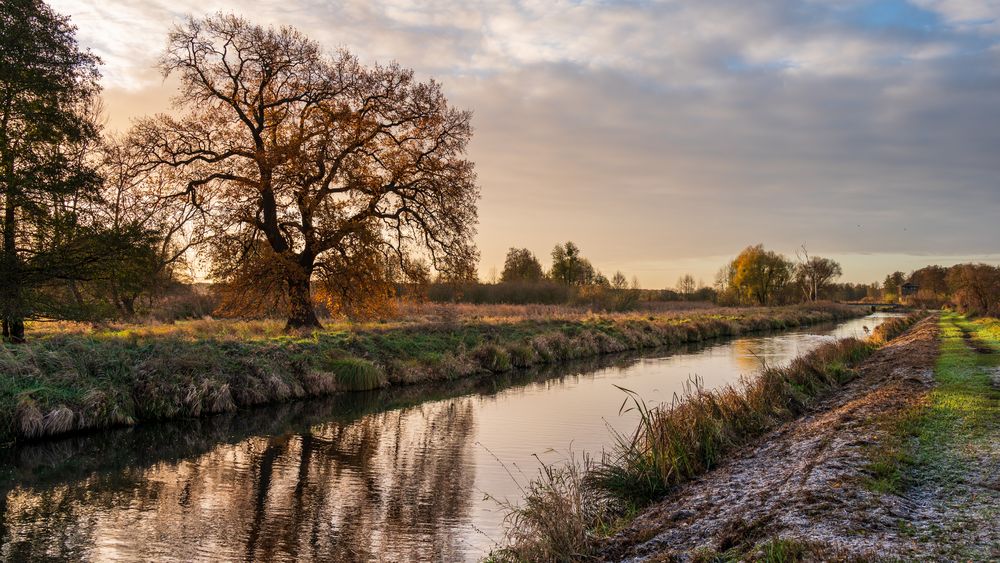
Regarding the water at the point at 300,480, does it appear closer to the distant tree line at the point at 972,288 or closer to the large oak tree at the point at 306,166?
the large oak tree at the point at 306,166

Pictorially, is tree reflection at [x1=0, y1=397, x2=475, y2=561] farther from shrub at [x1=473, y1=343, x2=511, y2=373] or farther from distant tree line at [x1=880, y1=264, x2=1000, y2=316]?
distant tree line at [x1=880, y1=264, x2=1000, y2=316]

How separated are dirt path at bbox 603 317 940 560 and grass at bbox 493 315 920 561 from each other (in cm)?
33

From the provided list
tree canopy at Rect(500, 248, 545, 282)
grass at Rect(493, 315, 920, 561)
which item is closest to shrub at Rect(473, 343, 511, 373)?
grass at Rect(493, 315, 920, 561)

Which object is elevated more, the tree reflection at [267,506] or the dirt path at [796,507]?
the dirt path at [796,507]

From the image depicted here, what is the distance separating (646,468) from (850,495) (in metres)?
2.64

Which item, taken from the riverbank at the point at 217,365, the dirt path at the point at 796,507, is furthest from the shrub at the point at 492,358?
the dirt path at the point at 796,507

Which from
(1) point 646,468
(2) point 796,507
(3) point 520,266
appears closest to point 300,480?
(1) point 646,468

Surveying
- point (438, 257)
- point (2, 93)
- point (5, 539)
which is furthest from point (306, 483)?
point (438, 257)

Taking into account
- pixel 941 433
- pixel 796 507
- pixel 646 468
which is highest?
pixel 941 433

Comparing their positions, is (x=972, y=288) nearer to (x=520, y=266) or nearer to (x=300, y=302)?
(x=520, y=266)

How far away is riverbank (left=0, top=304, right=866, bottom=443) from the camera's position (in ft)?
40.7

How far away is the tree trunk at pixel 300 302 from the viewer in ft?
73.8

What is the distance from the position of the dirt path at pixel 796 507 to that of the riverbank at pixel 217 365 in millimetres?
11055

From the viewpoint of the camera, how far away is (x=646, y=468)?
8.44 metres
